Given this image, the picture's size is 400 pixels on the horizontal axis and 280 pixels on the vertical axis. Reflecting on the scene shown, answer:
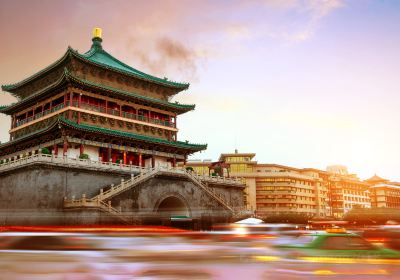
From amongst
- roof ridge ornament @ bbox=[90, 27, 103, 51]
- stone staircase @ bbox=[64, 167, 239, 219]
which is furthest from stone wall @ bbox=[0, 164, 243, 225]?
roof ridge ornament @ bbox=[90, 27, 103, 51]

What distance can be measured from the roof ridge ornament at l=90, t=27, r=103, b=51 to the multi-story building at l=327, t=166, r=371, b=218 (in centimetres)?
5250

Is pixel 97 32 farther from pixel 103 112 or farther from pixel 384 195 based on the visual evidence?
pixel 384 195

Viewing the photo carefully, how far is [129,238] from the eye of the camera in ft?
20.3

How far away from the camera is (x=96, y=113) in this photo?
111 ft

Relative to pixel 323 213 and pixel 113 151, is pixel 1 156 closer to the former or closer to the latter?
pixel 113 151

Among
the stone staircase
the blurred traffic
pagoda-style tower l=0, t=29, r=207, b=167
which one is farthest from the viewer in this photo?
pagoda-style tower l=0, t=29, r=207, b=167

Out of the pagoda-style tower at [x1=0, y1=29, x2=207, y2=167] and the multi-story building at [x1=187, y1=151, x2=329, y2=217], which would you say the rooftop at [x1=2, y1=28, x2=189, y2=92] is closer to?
the pagoda-style tower at [x1=0, y1=29, x2=207, y2=167]

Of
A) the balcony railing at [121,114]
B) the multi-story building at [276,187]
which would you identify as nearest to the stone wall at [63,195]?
the balcony railing at [121,114]

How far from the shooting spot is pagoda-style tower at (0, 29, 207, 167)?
32.7 meters

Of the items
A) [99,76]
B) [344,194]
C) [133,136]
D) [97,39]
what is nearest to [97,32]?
[97,39]

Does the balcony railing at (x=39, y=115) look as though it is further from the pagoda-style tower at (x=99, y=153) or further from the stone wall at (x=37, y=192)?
the stone wall at (x=37, y=192)

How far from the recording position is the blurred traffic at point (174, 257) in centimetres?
519

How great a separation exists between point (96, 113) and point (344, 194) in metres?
60.2

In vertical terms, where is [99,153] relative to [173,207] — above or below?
above
